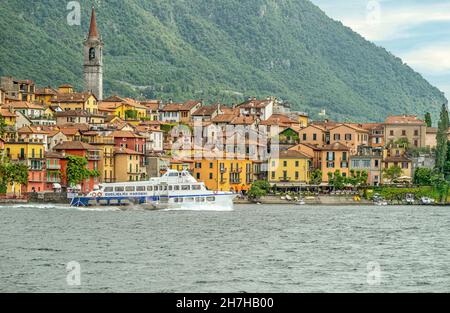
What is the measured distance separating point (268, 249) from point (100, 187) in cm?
5006

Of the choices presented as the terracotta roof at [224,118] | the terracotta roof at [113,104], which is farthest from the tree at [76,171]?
the terracotta roof at [113,104]

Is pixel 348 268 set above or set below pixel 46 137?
below

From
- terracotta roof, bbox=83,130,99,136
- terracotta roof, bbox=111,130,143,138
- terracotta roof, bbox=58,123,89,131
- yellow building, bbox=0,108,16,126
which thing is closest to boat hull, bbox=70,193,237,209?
terracotta roof, bbox=111,130,143,138

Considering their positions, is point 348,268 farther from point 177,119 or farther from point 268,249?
point 177,119

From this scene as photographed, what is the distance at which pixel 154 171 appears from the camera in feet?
476

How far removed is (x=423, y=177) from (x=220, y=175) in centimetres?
2216

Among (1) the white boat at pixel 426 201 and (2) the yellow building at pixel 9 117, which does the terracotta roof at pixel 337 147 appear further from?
(2) the yellow building at pixel 9 117

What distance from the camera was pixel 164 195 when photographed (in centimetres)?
11425

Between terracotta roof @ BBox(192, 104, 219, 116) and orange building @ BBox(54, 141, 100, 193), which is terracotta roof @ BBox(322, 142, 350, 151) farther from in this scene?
terracotta roof @ BBox(192, 104, 219, 116)

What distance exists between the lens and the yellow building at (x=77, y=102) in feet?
562

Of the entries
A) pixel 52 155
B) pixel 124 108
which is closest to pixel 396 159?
pixel 52 155

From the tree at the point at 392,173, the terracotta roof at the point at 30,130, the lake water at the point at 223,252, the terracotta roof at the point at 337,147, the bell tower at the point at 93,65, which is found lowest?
the lake water at the point at 223,252

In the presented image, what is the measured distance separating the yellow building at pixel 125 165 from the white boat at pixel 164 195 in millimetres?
22414
